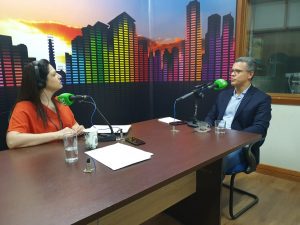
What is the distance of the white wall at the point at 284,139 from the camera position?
254cm

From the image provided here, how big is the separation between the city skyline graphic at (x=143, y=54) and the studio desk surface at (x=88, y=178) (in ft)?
4.16

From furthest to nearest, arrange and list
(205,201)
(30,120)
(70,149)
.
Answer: (205,201)
(30,120)
(70,149)

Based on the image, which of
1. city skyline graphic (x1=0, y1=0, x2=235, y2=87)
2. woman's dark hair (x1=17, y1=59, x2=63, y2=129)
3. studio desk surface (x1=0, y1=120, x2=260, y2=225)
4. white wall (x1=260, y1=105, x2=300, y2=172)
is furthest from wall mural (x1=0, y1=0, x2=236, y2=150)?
studio desk surface (x1=0, y1=120, x2=260, y2=225)

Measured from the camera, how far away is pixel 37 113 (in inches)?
66.4

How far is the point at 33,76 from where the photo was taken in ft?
5.61

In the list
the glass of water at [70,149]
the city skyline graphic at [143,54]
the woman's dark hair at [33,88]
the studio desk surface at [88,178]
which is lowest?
the studio desk surface at [88,178]

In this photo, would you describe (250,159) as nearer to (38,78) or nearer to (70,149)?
(70,149)

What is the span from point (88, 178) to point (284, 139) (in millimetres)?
2333

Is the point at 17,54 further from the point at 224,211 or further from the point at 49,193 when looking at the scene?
the point at 224,211

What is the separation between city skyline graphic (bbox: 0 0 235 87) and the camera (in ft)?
8.64

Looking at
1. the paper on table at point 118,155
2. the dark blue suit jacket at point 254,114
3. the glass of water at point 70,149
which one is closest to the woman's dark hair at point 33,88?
the glass of water at point 70,149

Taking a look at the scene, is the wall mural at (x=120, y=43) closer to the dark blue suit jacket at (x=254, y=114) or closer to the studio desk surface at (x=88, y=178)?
the dark blue suit jacket at (x=254, y=114)

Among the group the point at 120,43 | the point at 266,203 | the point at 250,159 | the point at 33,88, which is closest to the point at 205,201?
the point at 250,159

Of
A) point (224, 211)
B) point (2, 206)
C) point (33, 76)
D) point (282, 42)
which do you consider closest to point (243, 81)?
point (282, 42)
